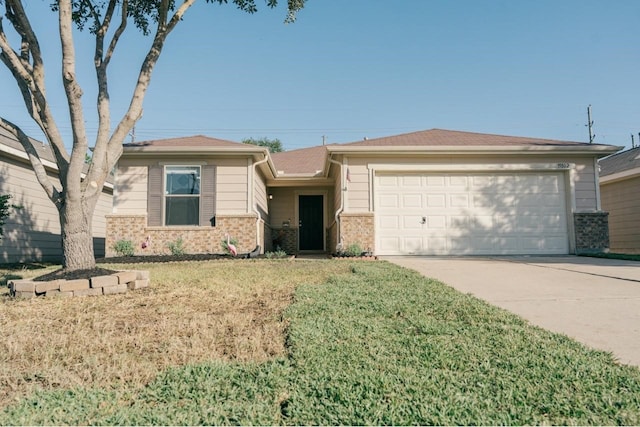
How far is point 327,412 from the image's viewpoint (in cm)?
156

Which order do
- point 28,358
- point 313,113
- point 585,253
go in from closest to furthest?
1. point 28,358
2. point 585,253
3. point 313,113

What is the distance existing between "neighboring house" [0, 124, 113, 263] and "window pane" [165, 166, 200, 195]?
319 centimetres

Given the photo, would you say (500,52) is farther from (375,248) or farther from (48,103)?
(48,103)

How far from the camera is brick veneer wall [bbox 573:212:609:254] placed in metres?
9.25

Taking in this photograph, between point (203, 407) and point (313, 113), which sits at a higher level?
point (313, 113)

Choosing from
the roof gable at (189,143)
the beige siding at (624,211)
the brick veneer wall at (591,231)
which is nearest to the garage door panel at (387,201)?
the roof gable at (189,143)

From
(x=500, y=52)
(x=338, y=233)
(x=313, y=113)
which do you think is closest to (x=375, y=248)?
(x=338, y=233)

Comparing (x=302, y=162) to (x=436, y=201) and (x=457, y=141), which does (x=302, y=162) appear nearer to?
(x=457, y=141)

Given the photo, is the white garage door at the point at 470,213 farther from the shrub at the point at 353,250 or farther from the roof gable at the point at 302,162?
the roof gable at the point at 302,162

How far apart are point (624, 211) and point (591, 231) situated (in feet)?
13.2

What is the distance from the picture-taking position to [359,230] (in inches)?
367

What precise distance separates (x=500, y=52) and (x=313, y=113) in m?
20.0

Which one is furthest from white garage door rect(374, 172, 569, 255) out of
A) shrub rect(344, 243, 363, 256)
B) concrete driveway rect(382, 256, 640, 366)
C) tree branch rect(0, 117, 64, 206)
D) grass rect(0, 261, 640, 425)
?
tree branch rect(0, 117, 64, 206)

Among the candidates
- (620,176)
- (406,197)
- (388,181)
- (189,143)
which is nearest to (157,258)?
(189,143)
